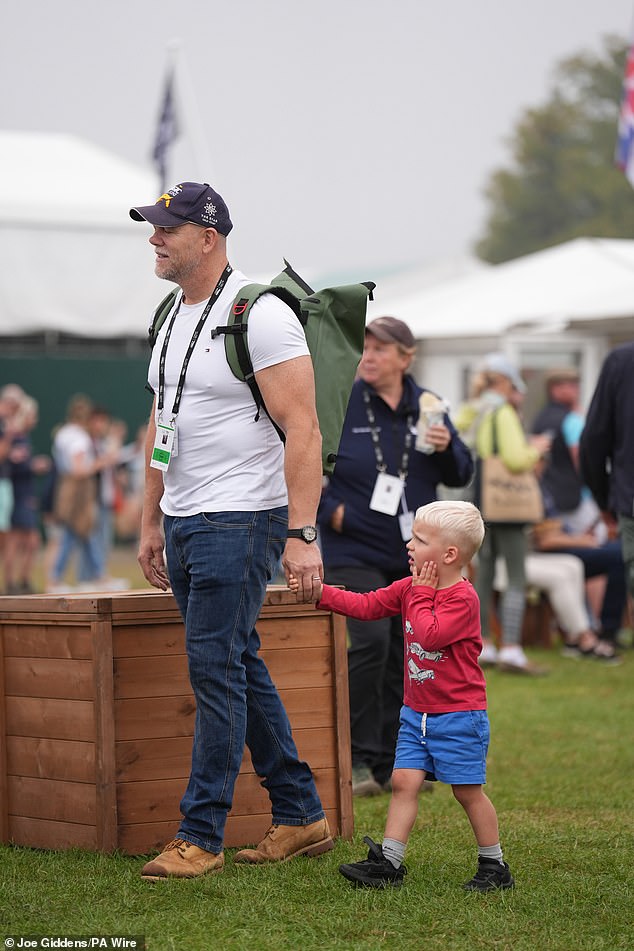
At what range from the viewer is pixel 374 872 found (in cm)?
438

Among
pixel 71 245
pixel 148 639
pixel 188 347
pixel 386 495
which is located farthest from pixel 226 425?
pixel 71 245

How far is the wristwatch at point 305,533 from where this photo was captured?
4246 mm

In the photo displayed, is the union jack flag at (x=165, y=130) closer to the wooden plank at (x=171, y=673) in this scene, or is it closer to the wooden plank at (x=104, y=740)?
the wooden plank at (x=171, y=673)

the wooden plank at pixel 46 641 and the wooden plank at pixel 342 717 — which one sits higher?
the wooden plank at pixel 46 641

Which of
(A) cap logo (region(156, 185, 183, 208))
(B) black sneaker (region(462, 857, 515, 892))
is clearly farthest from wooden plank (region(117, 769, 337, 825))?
(A) cap logo (region(156, 185, 183, 208))

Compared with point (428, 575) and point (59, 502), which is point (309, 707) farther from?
point (59, 502)

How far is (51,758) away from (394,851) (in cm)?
125

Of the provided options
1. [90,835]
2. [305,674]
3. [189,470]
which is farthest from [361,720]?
[189,470]

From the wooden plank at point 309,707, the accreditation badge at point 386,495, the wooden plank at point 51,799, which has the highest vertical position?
the accreditation badge at point 386,495

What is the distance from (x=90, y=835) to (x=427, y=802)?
179 cm

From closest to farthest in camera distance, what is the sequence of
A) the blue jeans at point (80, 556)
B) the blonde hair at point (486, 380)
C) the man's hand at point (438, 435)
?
the man's hand at point (438, 435)
the blonde hair at point (486, 380)
the blue jeans at point (80, 556)

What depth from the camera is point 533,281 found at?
15500 millimetres

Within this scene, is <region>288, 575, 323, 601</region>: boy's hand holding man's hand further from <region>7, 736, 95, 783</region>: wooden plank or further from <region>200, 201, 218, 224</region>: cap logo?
<region>200, 201, 218, 224</region>: cap logo

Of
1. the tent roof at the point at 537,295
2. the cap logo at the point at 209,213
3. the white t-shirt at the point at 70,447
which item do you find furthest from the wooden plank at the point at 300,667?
the white t-shirt at the point at 70,447
